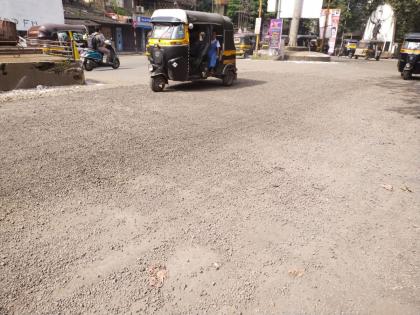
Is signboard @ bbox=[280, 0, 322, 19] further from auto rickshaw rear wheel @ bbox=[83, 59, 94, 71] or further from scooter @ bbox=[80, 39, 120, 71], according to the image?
auto rickshaw rear wheel @ bbox=[83, 59, 94, 71]

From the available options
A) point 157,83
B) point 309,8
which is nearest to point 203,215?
point 157,83

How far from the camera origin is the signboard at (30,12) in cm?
2295

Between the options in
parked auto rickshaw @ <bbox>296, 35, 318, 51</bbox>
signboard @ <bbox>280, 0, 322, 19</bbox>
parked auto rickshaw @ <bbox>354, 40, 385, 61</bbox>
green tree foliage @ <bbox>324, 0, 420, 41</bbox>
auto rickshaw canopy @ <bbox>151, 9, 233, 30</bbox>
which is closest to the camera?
auto rickshaw canopy @ <bbox>151, 9, 233, 30</bbox>

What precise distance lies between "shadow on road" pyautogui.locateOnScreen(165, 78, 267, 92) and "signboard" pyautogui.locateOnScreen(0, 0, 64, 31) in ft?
60.9

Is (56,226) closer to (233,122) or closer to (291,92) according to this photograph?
(233,122)

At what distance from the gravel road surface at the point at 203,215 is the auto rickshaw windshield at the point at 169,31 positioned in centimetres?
371

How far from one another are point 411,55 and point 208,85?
10.0 meters

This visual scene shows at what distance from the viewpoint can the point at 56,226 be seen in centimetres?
308

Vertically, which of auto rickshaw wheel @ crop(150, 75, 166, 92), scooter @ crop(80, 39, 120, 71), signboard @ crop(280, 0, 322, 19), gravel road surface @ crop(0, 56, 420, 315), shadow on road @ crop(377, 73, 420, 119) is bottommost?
gravel road surface @ crop(0, 56, 420, 315)

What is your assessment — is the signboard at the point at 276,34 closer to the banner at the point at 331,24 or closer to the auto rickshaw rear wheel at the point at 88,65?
the banner at the point at 331,24

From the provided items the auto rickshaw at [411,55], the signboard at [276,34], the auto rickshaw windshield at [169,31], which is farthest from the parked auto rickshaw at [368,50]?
the auto rickshaw windshield at [169,31]

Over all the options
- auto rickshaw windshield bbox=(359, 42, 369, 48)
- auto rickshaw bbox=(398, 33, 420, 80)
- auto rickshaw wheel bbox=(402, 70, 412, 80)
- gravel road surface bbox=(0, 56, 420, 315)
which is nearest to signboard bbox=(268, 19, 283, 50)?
auto rickshaw bbox=(398, 33, 420, 80)

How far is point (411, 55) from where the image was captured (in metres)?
14.4

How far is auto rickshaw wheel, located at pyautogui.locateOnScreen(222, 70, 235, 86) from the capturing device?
440 inches
